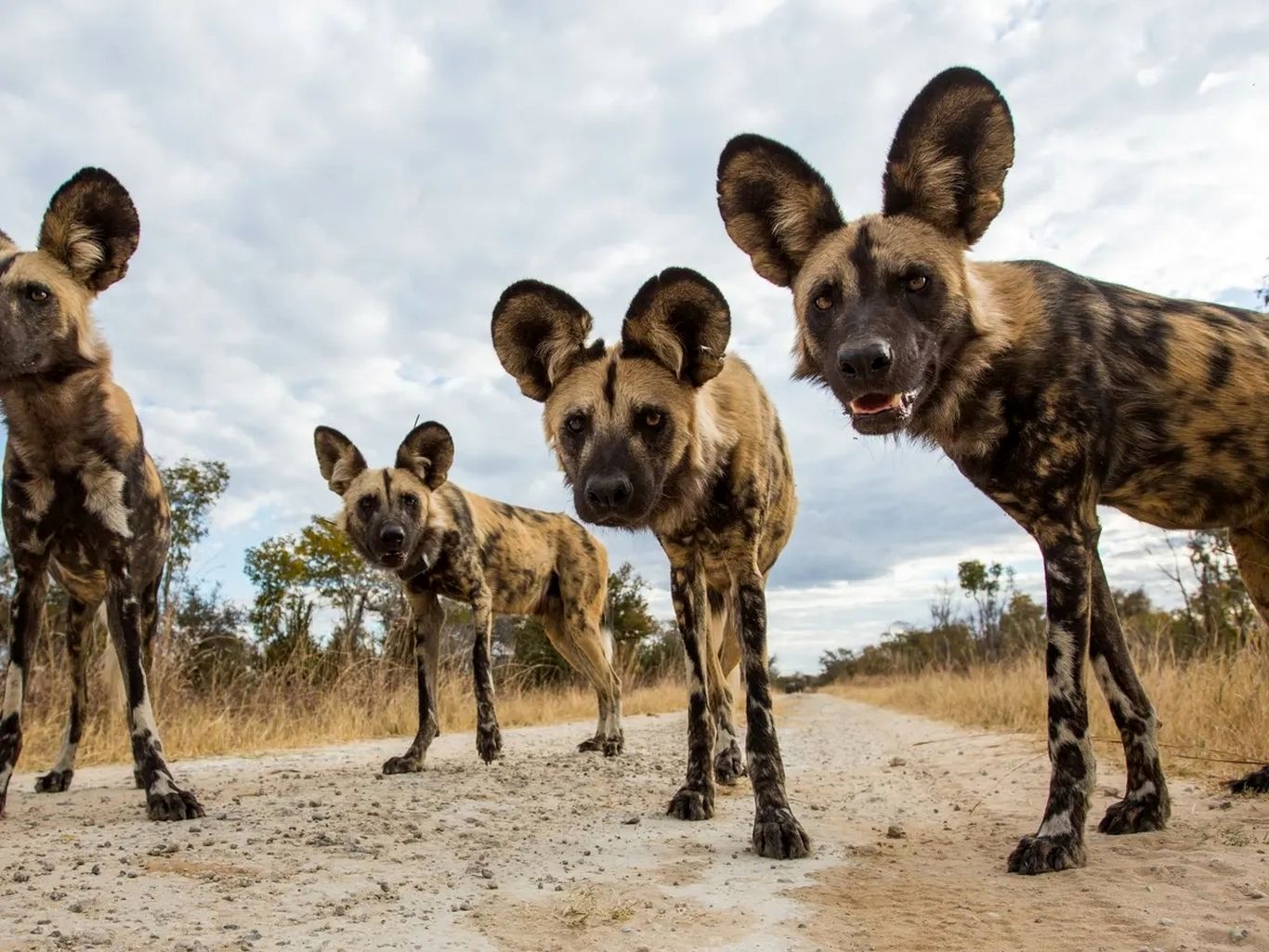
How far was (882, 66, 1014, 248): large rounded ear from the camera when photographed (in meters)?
3.72

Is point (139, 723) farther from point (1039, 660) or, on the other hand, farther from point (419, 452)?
point (1039, 660)

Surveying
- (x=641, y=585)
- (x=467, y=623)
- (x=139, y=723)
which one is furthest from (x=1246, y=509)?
(x=641, y=585)

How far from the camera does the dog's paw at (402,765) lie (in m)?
6.26

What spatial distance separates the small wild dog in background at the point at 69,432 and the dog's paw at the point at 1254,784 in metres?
4.67

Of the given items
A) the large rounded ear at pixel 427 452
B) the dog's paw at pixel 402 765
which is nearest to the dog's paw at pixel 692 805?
the dog's paw at pixel 402 765

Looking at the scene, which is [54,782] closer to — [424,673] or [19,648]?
[19,648]

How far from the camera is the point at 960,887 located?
296 cm

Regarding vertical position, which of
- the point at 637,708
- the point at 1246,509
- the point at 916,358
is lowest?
the point at 637,708

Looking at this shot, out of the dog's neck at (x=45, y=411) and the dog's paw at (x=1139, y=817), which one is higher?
the dog's neck at (x=45, y=411)

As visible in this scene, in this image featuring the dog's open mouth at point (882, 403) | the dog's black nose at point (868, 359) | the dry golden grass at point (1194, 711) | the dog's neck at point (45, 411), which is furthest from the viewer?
the dry golden grass at point (1194, 711)

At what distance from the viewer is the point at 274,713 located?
9.70 metres

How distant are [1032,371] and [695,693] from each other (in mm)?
2116

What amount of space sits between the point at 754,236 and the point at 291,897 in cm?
300

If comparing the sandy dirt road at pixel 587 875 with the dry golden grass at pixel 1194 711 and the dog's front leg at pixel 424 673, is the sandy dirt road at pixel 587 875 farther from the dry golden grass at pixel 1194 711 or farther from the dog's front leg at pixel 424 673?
the dog's front leg at pixel 424 673
